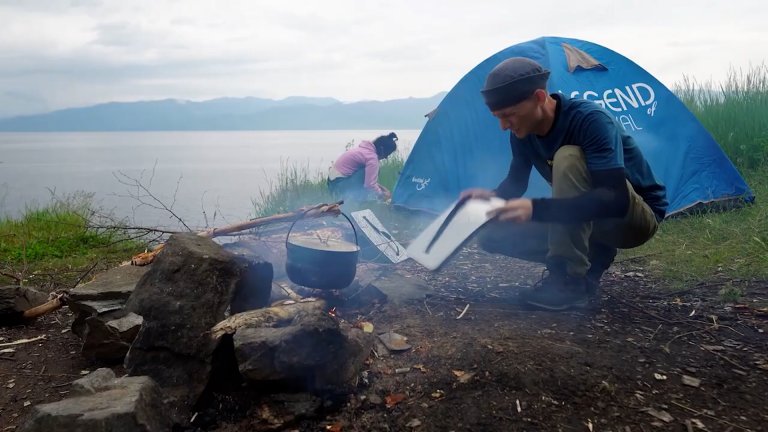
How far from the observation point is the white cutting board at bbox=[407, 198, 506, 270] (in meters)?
2.77

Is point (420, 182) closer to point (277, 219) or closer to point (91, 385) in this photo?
point (277, 219)

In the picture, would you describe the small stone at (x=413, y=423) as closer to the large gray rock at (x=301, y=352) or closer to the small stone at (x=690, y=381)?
the large gray rock at (x=301, y=352)

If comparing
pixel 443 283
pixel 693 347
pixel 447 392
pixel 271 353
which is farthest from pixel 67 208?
pixel 693 347

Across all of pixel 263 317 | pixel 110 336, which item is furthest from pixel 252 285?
pixel 110 336

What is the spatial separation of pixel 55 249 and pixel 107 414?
4691 mm

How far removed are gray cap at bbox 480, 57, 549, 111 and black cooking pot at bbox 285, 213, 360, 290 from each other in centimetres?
133

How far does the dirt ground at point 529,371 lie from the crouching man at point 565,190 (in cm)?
31

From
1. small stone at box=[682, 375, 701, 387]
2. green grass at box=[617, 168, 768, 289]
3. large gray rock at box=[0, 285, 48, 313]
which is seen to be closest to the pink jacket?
green grass at box=[617, 168, 768, 289]

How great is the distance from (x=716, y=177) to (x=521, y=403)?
14.7ft

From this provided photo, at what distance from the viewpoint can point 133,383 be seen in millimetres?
2242

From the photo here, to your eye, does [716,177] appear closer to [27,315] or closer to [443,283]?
[443,283]

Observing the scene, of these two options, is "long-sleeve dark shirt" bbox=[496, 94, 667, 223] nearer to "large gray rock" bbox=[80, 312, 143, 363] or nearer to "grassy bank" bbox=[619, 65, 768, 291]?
"grassy bank" bbox=[619, 65, 768, 291]

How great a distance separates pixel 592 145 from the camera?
279 centimetres

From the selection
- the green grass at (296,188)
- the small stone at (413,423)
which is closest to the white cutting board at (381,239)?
the small stone at (413,423)
